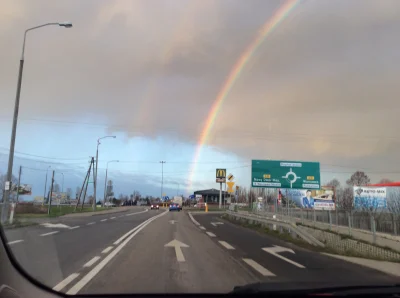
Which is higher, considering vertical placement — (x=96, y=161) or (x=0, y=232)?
(x=96, y=161)

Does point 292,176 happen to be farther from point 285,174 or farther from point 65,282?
point 65,282

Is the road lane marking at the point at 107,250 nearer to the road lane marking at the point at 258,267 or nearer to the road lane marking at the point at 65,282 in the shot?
the road lane marking at the point at 65,282

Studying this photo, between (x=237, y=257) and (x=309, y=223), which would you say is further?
(x=309, y=223)

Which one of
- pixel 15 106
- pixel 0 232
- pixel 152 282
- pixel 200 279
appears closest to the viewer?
pixel 0 232

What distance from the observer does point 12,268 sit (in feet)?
14.1

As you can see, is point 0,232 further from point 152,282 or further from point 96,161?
point 96,161

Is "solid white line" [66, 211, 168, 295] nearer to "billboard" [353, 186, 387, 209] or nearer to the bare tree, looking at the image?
"billboard" [353, 186, 387, 209]

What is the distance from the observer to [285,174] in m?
27.2

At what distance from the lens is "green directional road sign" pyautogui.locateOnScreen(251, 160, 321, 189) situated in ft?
87.2

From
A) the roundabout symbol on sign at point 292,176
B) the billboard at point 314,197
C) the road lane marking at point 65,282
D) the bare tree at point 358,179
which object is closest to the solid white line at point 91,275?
the road lane marking at point 65,282

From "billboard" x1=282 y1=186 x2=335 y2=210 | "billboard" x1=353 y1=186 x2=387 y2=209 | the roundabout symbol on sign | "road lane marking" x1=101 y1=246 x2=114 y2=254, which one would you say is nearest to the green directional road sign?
the roundabout symbol on sign

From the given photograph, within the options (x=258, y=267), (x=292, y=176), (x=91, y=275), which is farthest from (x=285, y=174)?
(x=91, y=275)

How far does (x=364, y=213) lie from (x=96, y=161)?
1514 inches

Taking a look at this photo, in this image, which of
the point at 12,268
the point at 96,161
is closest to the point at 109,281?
the point at 12,268
